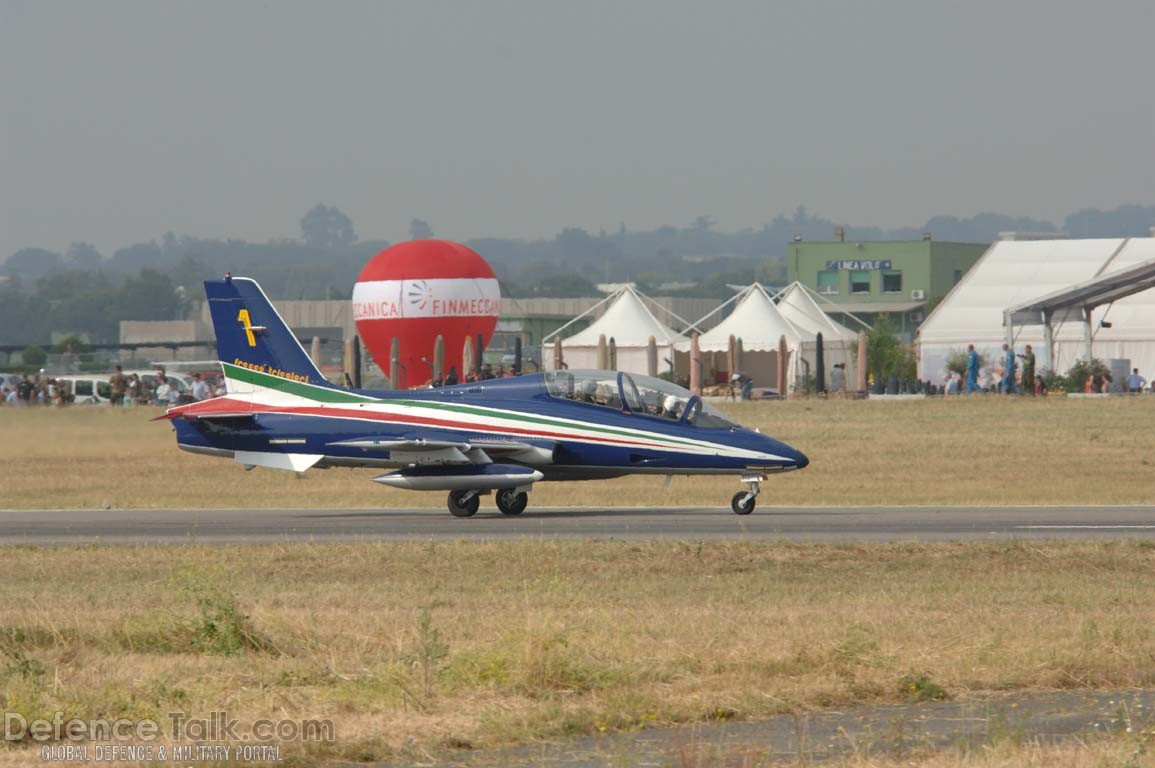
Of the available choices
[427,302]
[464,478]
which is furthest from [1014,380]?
[464,478]

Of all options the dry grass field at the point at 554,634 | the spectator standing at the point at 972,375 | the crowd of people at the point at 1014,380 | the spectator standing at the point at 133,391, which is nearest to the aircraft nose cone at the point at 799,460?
the dry grass field at the point at 554,634

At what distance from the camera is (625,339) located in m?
66.5

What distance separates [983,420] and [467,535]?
24202 millimetres

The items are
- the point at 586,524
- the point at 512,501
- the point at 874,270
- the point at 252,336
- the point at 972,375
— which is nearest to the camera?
the point at 586,524

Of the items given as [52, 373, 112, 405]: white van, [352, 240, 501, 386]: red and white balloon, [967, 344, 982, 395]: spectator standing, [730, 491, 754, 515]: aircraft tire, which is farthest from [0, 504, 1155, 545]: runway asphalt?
[52, 373, 112, 405]: white van

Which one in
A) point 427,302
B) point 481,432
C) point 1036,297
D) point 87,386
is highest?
point 1036,297

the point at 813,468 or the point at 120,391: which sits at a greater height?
the point at 120,391

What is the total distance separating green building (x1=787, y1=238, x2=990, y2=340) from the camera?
465 ft

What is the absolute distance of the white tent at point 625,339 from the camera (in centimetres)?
6512

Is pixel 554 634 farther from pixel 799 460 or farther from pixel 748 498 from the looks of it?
pixel 748 498

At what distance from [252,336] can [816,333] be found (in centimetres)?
4210

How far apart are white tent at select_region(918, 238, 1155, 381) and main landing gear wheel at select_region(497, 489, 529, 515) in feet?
109

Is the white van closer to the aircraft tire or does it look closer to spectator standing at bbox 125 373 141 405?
spectator standing at bbox 125 373 141 405

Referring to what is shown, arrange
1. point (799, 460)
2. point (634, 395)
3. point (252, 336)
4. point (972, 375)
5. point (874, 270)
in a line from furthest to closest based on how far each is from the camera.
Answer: point (874, 270) < point (972, 375) < point (252, 336) < point (634, 395) < point (799, 460)
